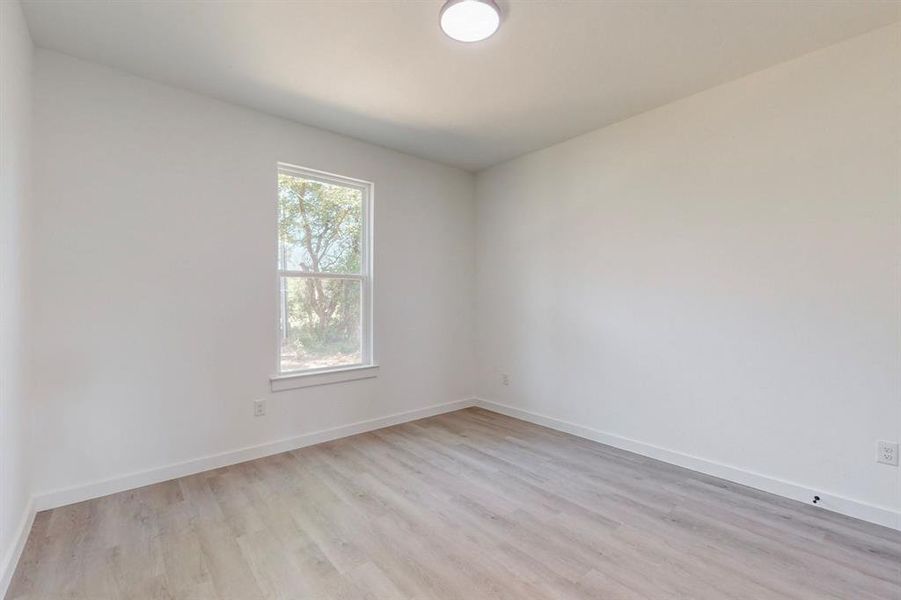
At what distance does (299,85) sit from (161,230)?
4.32ft

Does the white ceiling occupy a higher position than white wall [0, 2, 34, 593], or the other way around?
the white ceiling

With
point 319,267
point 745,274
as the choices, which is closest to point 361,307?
point 319,267

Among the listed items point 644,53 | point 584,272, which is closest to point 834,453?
point 584,272

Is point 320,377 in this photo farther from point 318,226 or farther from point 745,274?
point 745,274

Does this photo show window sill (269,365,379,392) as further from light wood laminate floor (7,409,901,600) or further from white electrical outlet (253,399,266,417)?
light wood laminate floor (7,409,901,600)

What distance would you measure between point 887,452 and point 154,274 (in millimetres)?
4357

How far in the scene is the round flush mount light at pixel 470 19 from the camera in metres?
1.92

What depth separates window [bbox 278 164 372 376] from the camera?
128 inches

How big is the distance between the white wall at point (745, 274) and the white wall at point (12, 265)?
11.5ft

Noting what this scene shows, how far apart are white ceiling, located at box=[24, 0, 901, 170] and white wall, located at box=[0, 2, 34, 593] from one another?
389 millimetres

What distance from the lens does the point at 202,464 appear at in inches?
109

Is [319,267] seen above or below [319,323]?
above

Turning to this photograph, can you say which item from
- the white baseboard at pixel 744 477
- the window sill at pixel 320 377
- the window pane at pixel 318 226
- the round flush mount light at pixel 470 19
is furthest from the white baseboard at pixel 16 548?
the white baseboard at pixel 744 477

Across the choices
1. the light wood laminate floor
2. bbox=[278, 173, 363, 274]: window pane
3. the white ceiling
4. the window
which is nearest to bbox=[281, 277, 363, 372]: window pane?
the window
